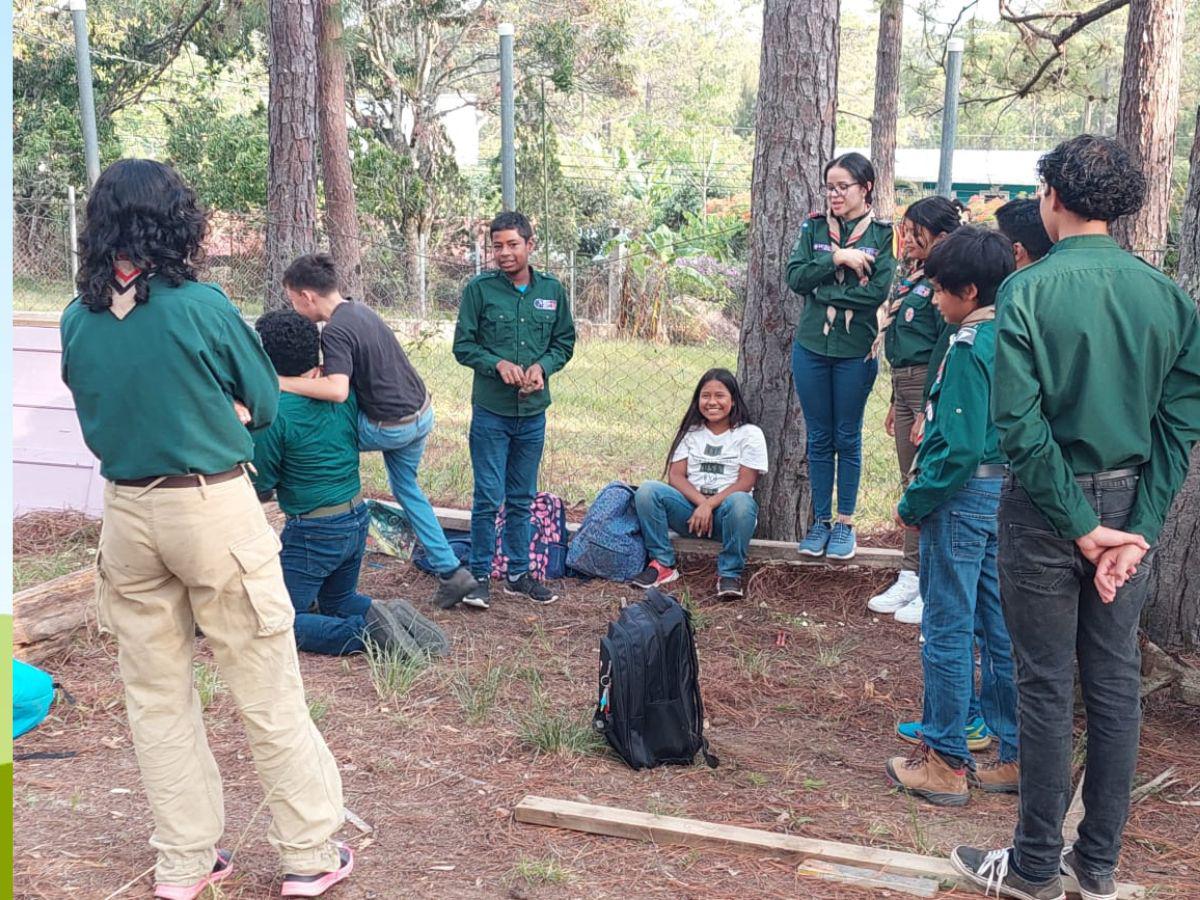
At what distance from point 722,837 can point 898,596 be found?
2580 mm

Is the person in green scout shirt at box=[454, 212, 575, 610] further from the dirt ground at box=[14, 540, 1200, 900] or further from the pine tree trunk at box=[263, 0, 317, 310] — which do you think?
the pine tree trunk at box=[263, 0, 317, 310]

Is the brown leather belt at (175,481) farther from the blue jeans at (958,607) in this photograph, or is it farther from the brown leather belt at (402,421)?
the brown leather belt at (402,421)

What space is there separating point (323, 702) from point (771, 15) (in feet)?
13.3

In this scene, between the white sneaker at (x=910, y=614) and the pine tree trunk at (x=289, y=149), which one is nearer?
the white sneaker at (x=910, y=614)

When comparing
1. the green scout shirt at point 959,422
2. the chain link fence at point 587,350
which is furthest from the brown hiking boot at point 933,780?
the chain link fence at point 587,350

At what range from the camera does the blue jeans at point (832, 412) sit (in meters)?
5.62

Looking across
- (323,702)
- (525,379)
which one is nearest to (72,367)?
(323,702)

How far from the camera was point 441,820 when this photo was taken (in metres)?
3.61

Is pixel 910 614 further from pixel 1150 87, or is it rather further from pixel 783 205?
pixel 1150 87

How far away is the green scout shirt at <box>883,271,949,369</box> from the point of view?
511 cm

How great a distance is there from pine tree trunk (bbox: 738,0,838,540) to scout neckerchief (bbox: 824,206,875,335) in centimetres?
47

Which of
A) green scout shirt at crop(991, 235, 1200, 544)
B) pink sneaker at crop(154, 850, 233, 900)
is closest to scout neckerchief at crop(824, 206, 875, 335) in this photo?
green scout shirt at crop(991, 235, 1200, 544)

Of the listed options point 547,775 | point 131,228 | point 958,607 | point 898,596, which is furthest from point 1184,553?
point 131,228

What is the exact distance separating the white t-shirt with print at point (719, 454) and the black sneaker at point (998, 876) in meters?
2.96
